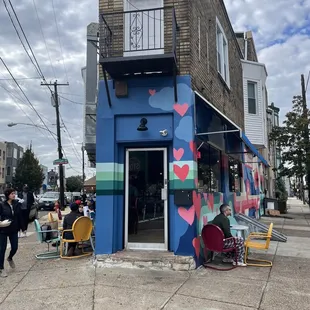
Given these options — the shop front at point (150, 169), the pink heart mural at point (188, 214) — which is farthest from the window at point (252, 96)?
the pink heart mural at point (188, 214)

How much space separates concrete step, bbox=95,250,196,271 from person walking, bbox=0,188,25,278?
168cm

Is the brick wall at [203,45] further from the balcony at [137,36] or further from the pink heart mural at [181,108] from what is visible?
the pink heart mural at [181,108]

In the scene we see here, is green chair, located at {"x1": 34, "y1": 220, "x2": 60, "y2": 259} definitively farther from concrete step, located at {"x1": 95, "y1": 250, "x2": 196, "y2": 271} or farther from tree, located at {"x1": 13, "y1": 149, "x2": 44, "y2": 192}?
tree, located at {"x1": 13, "y1": 149, "x2": 44, "y2": 192}

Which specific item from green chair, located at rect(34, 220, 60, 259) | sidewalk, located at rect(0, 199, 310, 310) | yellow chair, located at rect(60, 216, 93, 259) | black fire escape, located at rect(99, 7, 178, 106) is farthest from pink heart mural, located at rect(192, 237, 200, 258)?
green chair, located at rect(34, 220, 60, 259)

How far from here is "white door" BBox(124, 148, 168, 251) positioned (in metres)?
7.11

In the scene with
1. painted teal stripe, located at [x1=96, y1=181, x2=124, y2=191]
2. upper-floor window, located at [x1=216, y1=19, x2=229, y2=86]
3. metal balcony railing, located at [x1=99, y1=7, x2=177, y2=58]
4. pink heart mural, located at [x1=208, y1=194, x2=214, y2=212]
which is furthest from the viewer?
upper-floor window, located at [x1=216, y1=19, x2=229, y2=86]

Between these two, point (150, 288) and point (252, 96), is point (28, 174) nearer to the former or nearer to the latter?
point (252, 96)

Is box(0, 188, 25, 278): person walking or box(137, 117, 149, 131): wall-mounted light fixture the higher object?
box(137, 117, 149, 131): wall-mounted light fixture

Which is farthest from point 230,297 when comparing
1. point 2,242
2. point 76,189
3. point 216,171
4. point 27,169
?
point 76,189

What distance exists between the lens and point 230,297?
4.92 metres

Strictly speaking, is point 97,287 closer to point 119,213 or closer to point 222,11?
point 119,213

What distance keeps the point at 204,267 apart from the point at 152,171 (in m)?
2.21

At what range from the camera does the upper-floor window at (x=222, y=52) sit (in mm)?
10615

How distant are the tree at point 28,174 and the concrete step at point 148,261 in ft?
178
